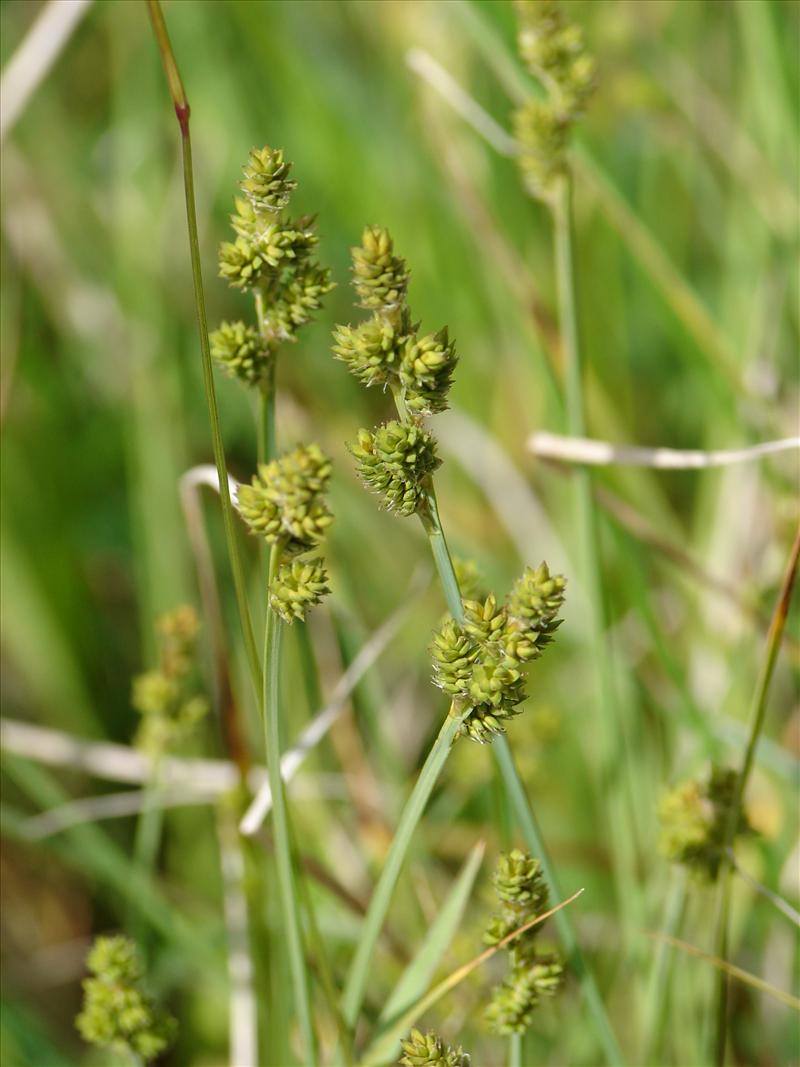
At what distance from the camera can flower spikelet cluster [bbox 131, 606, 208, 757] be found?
865mm

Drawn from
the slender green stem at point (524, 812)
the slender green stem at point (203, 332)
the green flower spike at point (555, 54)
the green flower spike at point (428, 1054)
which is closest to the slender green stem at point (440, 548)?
the slender green stem at point (524, 812)

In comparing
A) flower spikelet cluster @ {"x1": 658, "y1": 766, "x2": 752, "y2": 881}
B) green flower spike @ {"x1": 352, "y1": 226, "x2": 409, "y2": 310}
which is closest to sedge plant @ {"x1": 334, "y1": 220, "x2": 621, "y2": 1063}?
green flower spike @ {"x1": 352, "y1": 226, "x2": 409, "y2": 310}

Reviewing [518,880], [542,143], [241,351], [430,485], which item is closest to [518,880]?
[518,880]

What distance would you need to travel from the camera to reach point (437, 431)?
1.59 meters

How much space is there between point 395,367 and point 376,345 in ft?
0.07

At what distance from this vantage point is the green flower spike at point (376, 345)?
0.55 meters

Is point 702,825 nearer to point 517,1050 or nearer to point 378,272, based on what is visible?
point 517,1050

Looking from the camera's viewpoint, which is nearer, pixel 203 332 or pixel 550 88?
pixel 203 332

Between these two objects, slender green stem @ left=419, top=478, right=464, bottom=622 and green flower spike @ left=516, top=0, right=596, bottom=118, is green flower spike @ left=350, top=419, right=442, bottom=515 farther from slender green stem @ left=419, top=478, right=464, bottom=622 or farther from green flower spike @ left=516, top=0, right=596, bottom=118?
green flower spike @ left=516, top=0, right=596, bottom=118

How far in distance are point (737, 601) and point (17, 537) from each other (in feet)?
3.15

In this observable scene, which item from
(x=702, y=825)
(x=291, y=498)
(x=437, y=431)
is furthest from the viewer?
(x=437, y=431)

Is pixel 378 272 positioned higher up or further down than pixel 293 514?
higher up

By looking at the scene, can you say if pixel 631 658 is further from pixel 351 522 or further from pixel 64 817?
pixel 64 817

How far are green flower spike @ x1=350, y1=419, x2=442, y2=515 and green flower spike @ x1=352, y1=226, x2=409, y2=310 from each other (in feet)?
0.20
